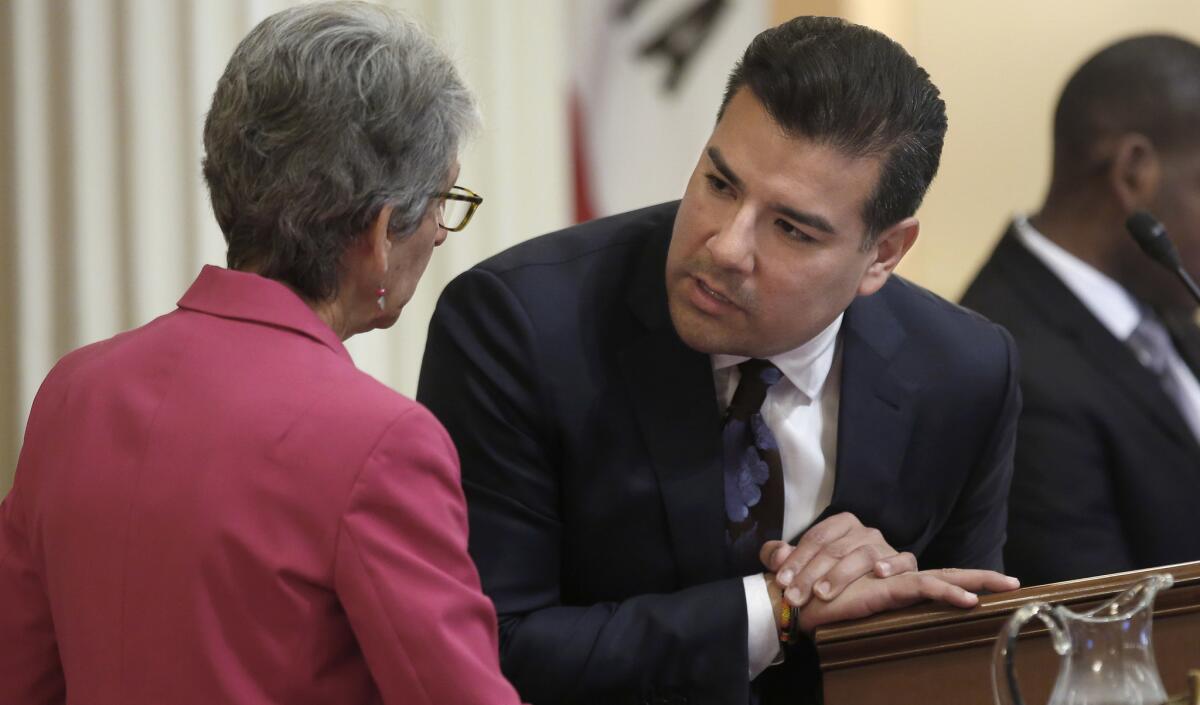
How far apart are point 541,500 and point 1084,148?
5.96 feet

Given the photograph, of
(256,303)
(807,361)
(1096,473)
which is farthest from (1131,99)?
(256,303)

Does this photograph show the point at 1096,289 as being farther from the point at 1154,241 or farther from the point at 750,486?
the point at 750,486

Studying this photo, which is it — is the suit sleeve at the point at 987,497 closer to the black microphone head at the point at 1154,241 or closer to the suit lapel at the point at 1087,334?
the black microphone head at the point at 1154,241

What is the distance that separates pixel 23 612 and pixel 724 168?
96cm

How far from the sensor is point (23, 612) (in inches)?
58.2

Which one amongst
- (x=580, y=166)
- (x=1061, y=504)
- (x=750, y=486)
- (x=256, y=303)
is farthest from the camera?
(x=580, y=166)

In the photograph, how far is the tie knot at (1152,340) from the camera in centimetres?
316

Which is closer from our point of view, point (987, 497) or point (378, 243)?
point (378, 243)

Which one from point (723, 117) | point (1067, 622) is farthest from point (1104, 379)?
point (1067, 622)

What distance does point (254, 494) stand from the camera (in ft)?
4.30

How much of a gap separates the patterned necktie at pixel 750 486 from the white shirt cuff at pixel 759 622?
0.11 meters

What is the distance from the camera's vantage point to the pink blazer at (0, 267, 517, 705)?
1312 millimetres

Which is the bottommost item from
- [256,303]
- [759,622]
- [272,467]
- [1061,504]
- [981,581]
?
[1061,504]

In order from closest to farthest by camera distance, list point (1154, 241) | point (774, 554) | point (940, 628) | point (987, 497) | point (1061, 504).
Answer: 1. point (940, 628)
2. point (774, 554)
3. point (987, 497)
4. point (1154, 241)
5. point (1061, 504)
